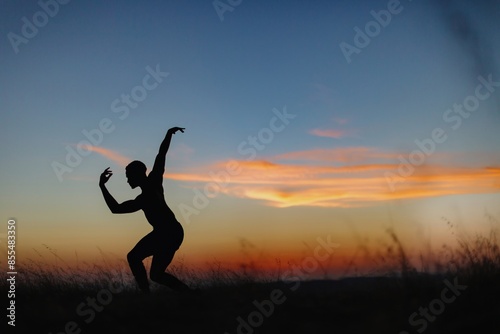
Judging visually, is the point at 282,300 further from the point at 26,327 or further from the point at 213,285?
the point at 26,327

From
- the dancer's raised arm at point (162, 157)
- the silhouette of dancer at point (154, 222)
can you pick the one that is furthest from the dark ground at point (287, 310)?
the dancer's raised arm at point (162, 157)

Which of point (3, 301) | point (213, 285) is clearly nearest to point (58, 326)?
point (3, 301)

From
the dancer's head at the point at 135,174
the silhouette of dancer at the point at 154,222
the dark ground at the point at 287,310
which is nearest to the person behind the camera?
the dark ground at the point at 287,310

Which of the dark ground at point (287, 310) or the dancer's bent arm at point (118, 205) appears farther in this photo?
the dancer's bent arm at point (118, 205)

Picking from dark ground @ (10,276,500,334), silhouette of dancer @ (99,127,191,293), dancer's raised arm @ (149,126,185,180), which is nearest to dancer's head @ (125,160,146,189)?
silhouette of dancer @ (99,127,191,293)

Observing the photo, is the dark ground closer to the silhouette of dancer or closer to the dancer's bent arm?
the silhouette of dancer

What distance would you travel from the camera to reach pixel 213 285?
1143 cm

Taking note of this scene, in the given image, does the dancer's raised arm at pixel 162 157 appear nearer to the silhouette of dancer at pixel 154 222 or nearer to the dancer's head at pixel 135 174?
the silhouette of dancer at pixel 154 222

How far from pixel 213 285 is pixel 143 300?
172 centimetres

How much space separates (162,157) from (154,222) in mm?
1110

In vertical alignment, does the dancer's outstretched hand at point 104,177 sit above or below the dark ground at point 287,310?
above

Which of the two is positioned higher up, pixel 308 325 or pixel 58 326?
pixel 58 326

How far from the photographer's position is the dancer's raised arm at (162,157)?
10062mm

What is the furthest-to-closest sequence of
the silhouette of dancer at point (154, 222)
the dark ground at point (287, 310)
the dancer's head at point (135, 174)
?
1. the dancer's head at point (135, 174)
2. the silhouette of dancer at point (154, 222)
3. the dark ground at point (287, 310)
